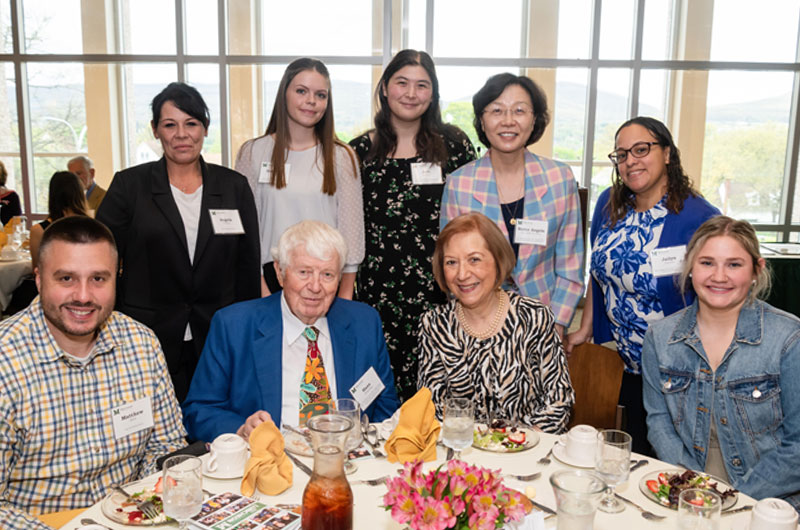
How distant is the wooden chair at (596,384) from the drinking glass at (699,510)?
1.20m

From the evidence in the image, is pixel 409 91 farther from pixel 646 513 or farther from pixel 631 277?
pixel 646 513

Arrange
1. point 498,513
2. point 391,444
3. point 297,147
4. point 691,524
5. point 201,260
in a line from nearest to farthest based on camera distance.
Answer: point 498,513, point 691,524, point 391,444, point 201,260, point 297,147

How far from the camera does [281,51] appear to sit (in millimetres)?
7770

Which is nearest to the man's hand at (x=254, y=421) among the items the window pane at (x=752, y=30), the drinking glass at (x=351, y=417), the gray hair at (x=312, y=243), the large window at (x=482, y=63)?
the drinking glass at (x=351, y=417)

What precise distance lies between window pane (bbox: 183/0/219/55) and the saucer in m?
7.16

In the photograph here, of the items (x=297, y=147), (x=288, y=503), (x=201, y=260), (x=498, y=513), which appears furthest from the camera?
(x=297, y=147)

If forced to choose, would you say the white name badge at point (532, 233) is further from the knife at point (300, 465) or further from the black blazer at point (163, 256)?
the knife at point (300, 465)

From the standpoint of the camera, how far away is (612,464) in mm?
1565

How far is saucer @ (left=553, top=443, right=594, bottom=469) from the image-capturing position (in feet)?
5.87

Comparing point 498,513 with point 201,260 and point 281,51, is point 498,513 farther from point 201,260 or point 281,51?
point 281,51

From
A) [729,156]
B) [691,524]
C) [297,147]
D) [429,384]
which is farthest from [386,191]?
[729,156]

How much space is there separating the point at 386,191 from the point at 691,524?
2280mm

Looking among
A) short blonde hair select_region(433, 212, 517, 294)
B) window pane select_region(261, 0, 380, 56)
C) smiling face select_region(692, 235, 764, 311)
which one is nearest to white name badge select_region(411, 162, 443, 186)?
short blonde hair select_region(433, 212, 517, 294)

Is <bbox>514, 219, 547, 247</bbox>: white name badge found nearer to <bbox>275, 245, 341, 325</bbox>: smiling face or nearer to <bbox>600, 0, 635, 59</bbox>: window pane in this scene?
<bbox>275, 245, 341, 325</bbox>: smiling face
